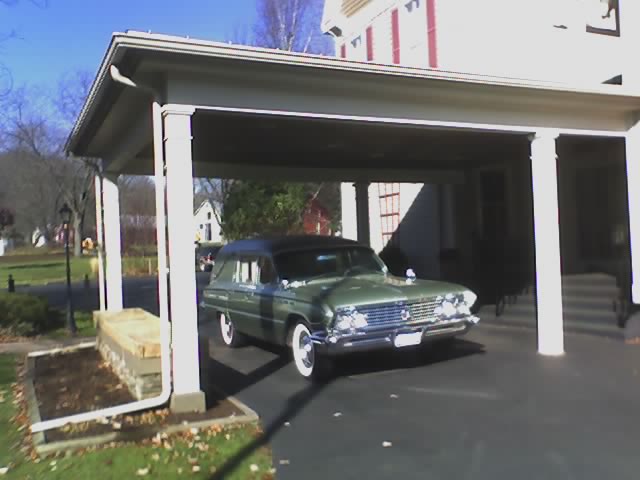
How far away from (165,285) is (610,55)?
12218 mm

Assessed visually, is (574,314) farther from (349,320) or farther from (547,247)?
(349,320)

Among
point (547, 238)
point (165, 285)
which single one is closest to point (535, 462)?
point (165, 285)

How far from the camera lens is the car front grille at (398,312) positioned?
26.1 ft

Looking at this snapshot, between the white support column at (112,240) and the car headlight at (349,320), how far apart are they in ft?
15.0

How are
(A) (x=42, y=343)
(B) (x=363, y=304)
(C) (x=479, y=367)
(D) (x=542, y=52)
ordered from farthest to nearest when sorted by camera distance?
(D) (x=542, y=52), (A) (x=42, y=343), (C) (x=479, y=367), (B) (x=363, y=304)

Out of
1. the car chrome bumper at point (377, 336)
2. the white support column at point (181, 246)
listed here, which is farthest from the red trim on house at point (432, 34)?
the white support column at point (181, 246)

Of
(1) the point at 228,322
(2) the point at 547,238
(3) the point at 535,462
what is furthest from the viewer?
(1) the point at 228,322

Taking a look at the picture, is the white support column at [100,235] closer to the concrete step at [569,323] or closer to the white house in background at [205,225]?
the concrete step at [569,323]

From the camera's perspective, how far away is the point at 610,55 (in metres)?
15.0

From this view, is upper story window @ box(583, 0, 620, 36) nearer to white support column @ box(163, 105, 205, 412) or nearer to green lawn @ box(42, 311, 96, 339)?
white support column @ box(163, 105, 205, 412)

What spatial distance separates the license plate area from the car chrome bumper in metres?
0.03

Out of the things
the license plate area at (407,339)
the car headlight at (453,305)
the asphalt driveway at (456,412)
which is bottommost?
the asphalt driveway at (456,412)

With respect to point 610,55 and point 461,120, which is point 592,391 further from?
point 610,55

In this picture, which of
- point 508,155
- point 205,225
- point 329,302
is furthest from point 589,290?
point 205,225
